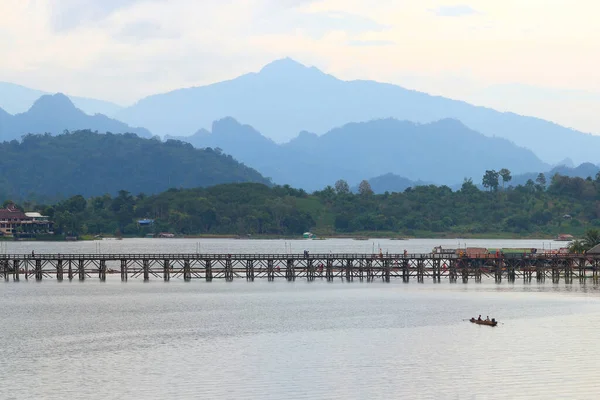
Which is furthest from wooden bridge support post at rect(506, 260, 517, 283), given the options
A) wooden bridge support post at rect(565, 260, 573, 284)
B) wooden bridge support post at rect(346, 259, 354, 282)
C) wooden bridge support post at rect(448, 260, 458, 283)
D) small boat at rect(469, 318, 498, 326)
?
small boat at rect(469, 318, 498, 326)

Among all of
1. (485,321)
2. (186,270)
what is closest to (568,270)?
(186,270)

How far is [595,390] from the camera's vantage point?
171 ft

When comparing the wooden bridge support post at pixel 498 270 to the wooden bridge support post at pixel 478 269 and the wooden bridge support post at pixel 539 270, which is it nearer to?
the wooden bridge support post at pixel 478 269

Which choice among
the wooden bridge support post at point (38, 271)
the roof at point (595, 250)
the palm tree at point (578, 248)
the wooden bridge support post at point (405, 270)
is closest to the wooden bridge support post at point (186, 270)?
the wooden bridge support post at point (38, 271)

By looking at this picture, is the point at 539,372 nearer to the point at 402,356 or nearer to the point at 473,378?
the point at 473,378

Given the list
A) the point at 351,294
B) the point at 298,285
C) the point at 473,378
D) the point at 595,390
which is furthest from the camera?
the point at 298,285

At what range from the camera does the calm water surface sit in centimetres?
5319

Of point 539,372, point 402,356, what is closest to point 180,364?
point 402,356

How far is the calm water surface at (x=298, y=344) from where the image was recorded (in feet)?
174

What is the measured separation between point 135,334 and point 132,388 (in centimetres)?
2240

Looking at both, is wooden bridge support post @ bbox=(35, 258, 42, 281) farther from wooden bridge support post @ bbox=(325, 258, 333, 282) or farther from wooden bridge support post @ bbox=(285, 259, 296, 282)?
wooden bridge support post @ bbox=(325, 258, 333, 282)

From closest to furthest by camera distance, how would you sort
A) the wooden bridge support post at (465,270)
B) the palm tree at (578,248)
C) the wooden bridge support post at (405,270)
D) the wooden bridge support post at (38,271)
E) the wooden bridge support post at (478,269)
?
the wooden bridge support post at (38,271) < the wooden bridge support post at (465,270) < the wooden bridge support post at (405,270) < the wooden bridge support post at (478,269) < the palm tree at (578,248)

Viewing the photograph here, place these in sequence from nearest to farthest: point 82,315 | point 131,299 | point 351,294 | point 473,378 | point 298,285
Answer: point 473,378 < point 82,315 < point 131,299 < point 351,294 < point 298,285

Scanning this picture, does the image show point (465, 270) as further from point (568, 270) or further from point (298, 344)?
point (298, 344)
